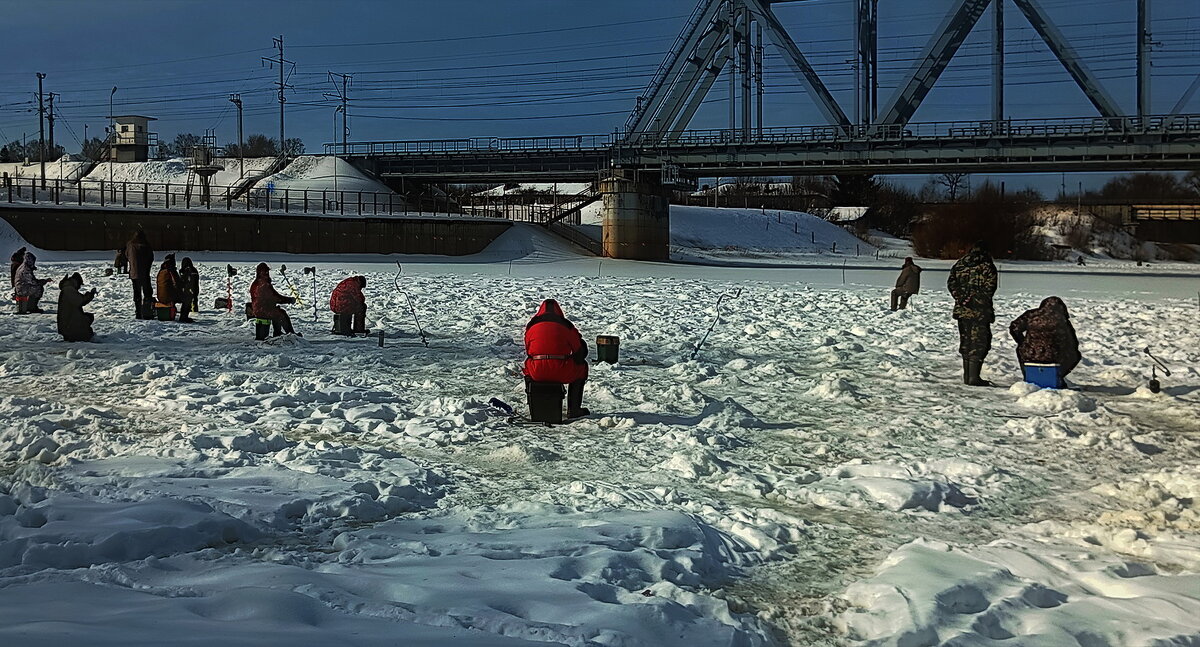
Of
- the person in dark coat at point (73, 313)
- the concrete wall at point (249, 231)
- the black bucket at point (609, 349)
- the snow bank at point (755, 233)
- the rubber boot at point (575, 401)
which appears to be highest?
the snow bank at point (755, 233)

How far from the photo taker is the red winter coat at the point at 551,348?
33.0 feet

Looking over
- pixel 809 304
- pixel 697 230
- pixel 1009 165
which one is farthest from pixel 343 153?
pixel 809 304

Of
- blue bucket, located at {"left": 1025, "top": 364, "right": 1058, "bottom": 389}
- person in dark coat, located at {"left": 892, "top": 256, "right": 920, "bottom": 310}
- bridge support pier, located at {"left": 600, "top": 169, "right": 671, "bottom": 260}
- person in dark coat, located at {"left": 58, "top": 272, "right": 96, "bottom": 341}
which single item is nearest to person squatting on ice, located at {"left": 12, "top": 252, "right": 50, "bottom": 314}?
person in dark coat, located at {"left": 58, "top": 272, "right": 96, "bottom": 341}

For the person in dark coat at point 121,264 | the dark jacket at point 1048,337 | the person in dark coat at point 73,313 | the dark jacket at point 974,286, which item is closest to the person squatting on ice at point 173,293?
the person in dark coat at point 73,313

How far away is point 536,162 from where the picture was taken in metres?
77.8

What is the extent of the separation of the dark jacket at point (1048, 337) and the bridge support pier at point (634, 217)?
51072 millimetres

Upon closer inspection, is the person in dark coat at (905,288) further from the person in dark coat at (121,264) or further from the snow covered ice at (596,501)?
the person in dark coat at (121,264)

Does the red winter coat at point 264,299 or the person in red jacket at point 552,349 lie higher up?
the red winter coat at point 264,299

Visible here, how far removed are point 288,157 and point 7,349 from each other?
264ft

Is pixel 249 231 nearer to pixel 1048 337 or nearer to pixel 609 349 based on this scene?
pixel 609 349

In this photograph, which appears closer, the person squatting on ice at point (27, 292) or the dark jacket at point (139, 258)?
the dark jacket at point (139, 258)

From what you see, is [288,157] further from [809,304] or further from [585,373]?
[585,373]

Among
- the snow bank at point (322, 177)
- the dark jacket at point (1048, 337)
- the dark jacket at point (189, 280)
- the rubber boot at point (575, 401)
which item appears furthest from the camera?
the snow bank at point (322, 177)

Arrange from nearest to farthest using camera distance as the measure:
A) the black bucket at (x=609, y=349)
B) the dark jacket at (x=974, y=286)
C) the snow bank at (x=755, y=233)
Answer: the dark jacket at (x=974, y=286) < the black bucket at (x=609, y=349) < the snow bank at (x=755, y=233)
